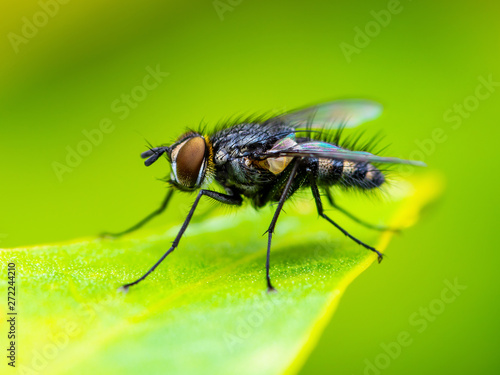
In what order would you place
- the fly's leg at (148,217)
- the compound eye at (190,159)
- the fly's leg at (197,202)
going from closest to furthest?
the fly's leg at (197,202) < the compound eye at (190,159) < the fly's leg at (148,217)

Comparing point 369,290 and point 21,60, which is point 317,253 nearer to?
point 369,290

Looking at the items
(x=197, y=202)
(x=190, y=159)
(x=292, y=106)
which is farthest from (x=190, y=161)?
(x=292, y=106)

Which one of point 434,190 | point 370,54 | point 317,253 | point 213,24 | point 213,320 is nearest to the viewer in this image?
point 213,320

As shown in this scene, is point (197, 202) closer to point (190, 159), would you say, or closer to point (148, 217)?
point (190, 159)

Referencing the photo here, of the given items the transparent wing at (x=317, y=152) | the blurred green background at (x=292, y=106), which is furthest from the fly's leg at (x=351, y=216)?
the transparent wing at (x=317, y=152)

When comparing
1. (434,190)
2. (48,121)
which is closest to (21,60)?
(48,121)

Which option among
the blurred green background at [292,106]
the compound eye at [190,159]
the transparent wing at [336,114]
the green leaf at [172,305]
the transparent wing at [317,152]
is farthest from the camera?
the transparent wing at [336,114]

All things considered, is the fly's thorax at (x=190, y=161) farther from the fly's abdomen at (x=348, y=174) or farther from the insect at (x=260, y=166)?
the fly's abdomen at (x=348, y=174)
